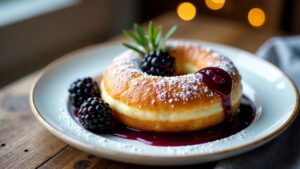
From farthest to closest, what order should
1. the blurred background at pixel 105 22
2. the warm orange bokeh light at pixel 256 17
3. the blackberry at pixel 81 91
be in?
the warm orange bokeh light at pixel 256 17 → the blurred background at pixel 105 22 → the blackberry at pixel 81 91

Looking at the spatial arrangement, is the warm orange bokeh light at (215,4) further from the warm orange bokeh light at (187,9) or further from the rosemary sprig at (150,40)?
the rosemary sprig at (150,40)

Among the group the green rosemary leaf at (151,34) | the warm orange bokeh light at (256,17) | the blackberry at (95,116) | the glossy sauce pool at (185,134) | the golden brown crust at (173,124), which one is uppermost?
the green rosemary leaf at (151,34)

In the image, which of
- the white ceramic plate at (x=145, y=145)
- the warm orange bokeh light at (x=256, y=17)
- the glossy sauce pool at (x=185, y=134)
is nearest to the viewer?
the white ceramic plate at (x=145, y=145)

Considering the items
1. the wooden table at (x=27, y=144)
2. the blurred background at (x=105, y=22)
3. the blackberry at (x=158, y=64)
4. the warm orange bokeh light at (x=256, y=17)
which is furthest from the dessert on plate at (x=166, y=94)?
the warm orange bokeh light at (x=256, y=17)

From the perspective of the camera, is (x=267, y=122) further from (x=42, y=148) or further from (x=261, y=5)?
(x=261, y=5)

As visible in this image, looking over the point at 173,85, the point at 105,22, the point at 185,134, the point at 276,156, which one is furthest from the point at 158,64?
the point at 105,22

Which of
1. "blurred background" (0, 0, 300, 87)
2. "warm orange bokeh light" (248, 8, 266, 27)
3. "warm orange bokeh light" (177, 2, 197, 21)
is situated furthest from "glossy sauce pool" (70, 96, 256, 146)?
"warm orange bokeh light" (177, 2, 197, 21)

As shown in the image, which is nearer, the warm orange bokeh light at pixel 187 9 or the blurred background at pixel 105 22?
the blurred background at pixel 105 22

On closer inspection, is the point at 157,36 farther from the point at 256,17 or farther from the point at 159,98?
the point at 256,17
